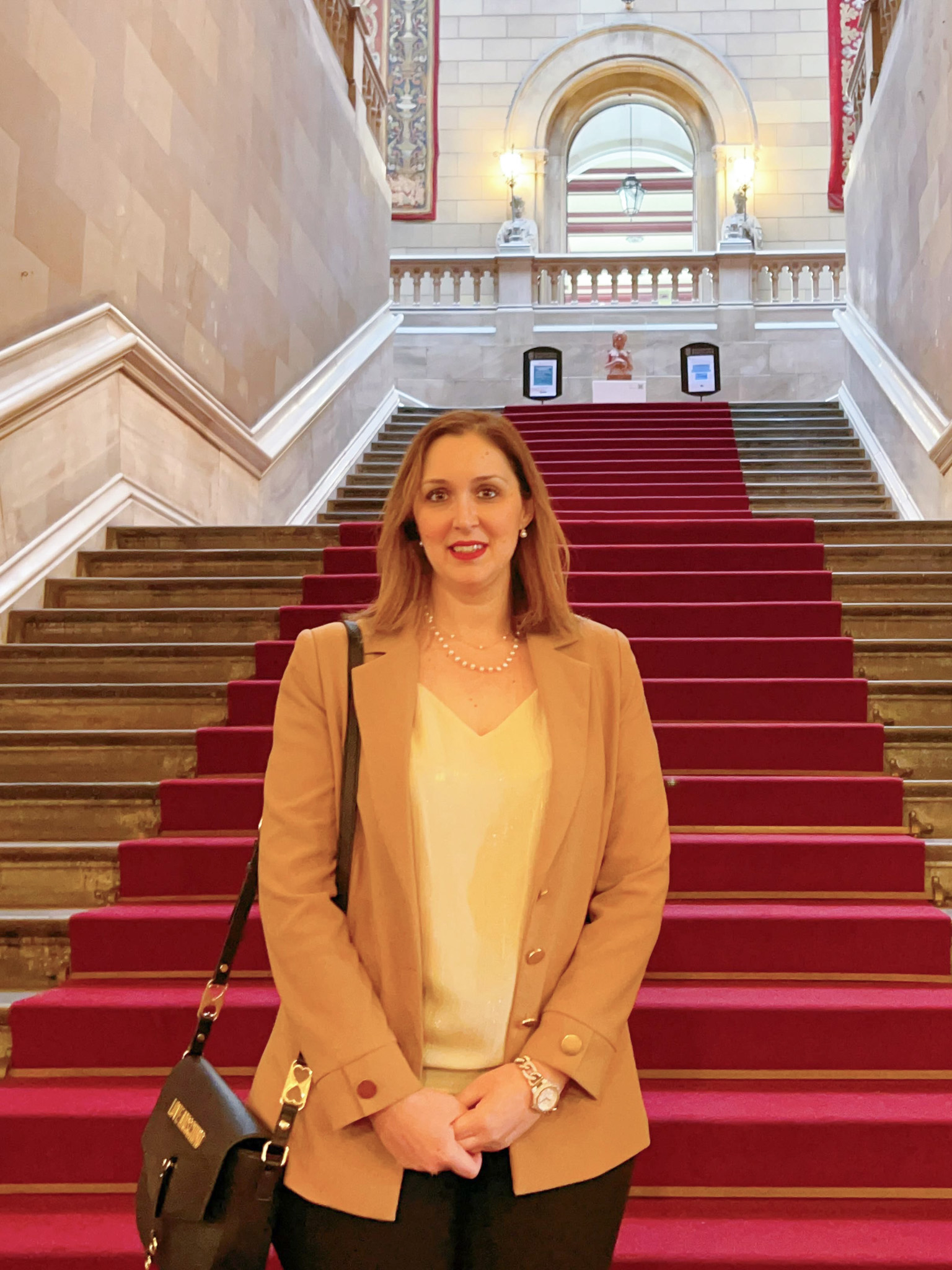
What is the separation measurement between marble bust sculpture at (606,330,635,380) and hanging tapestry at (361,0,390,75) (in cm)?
378

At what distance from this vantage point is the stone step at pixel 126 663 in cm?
422

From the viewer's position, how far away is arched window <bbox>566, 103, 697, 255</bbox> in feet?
69.9

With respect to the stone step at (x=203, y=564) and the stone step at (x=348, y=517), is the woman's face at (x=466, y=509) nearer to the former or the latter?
the stone step at (x=203, y=564)

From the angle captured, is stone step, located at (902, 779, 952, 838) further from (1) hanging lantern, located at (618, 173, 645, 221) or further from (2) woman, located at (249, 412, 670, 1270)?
(1) hanging lantern, located at (618, 173, 645, 221)

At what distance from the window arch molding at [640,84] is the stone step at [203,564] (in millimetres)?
11162

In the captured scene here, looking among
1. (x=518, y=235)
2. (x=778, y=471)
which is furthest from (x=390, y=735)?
(x=518, y=235)

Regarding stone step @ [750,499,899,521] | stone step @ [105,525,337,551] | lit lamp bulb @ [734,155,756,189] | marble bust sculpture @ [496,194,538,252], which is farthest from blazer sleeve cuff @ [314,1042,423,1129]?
lit lamp bulb @ [734,155,756,189]

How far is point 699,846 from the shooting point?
3.21 meters

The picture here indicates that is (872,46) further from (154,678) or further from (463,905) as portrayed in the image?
(463,905)

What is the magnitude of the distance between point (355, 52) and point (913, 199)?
524cm

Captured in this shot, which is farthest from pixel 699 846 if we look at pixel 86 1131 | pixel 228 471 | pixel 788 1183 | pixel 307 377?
pixel 307 377

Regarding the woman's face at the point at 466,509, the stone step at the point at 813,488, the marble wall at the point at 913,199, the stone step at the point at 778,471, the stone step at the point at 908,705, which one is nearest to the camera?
the woman's face at the point at 466,509

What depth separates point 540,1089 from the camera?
1.29 m

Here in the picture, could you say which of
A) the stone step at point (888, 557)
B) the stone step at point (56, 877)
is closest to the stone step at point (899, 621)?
the stone step at point (888, 557)
